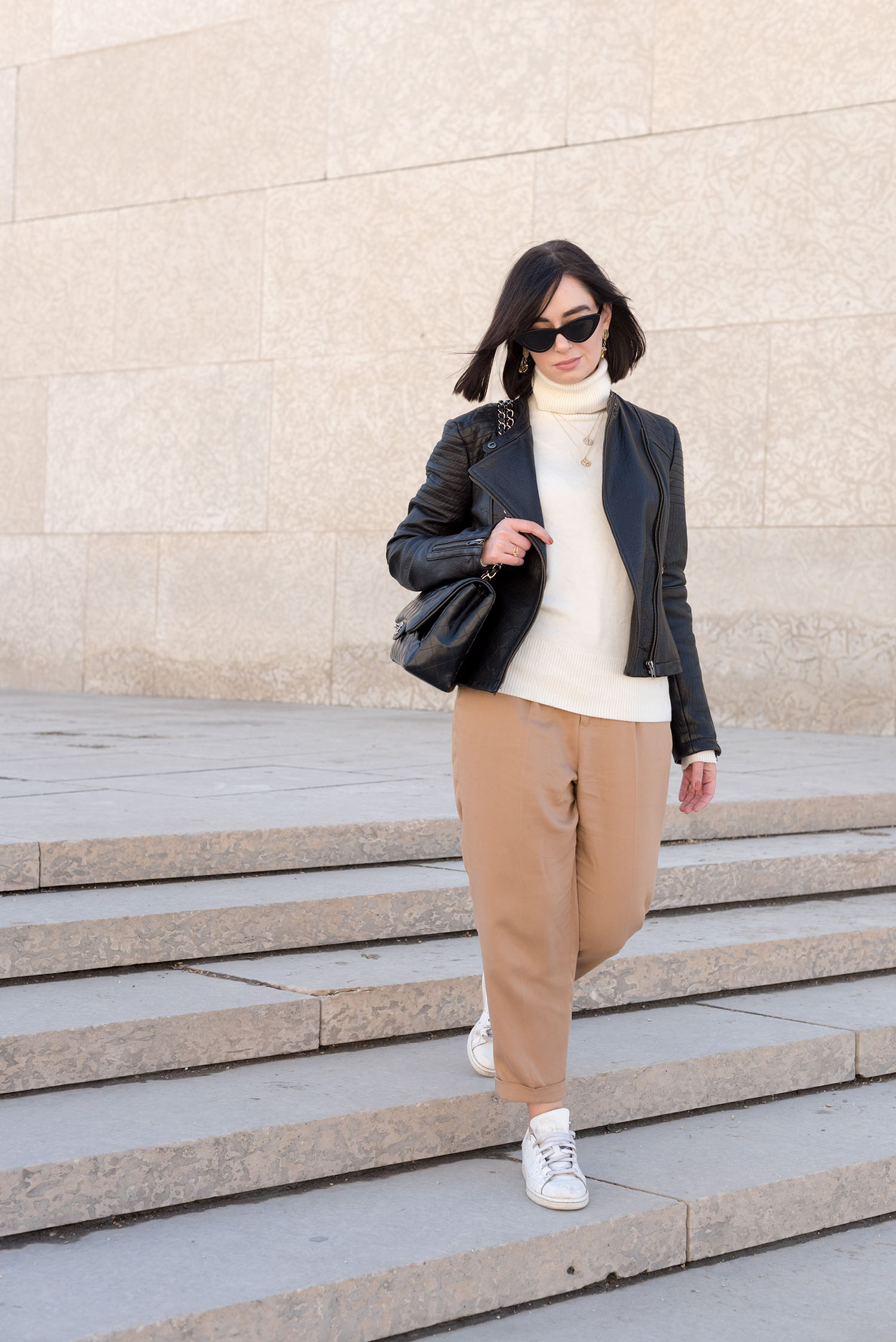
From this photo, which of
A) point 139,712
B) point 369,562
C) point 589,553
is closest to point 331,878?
point 589,553

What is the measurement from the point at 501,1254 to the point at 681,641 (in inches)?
49.8

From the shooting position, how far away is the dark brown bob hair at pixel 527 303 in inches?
125

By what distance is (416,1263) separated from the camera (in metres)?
2.86

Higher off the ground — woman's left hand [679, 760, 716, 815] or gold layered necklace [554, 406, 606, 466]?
gold layered necklace [554, 406, 606, 466]

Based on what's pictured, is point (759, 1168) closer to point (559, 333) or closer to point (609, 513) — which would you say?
point (609, 513)

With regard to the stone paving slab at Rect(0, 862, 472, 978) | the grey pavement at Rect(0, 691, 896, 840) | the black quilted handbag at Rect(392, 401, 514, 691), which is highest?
the black quilted handbag at Rect(392, 401, 514, 691)

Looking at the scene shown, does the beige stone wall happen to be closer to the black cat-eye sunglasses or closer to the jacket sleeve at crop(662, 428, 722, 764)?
the jacket sleeve at crop(662, 428, 722, 764)

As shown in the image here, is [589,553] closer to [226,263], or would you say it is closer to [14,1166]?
[14,1166]

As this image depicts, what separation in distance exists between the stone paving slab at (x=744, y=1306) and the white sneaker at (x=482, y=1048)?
1.95 ft

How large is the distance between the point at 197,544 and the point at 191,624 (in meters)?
0.54

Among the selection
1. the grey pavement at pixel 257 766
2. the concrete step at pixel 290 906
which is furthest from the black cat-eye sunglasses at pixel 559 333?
the grey pavement at pixel 257 766

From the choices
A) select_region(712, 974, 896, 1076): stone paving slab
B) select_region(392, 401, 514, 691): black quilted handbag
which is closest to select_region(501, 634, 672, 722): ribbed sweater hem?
select_region(392, 401, 514, 691): black quilted handbag

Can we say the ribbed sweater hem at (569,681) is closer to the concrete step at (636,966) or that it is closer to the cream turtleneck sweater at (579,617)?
the cream turtleneck sweater at (579,617)

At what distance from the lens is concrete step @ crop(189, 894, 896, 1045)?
149 inches
